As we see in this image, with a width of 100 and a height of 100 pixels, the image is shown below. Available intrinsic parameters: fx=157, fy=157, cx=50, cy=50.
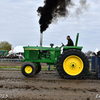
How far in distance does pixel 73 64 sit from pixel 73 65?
0.04 meters

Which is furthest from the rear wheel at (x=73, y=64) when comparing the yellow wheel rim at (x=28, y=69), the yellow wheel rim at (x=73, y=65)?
the yellow wheel rim at (x=28, y=69)

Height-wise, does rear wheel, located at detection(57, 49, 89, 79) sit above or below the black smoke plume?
below

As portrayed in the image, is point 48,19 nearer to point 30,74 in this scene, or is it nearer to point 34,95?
point 30,74

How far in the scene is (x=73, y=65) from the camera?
260 inches

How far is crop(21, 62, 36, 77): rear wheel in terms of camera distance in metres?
6.89

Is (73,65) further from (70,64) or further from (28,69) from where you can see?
→ (28,69)

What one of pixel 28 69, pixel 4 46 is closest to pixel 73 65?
pixel 28 69

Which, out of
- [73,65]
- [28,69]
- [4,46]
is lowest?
[28,69]

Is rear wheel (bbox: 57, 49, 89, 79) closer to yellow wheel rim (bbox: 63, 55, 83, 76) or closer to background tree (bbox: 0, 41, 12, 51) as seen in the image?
yellow wheel rim (bbox: 63, 55, 83, 76)

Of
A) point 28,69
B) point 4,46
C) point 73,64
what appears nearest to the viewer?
point 73,64

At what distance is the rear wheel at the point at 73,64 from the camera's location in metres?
6.48

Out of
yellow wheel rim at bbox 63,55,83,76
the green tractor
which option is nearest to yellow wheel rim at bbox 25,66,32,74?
the green tractor

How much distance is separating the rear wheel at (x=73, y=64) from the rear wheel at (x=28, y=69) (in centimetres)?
116

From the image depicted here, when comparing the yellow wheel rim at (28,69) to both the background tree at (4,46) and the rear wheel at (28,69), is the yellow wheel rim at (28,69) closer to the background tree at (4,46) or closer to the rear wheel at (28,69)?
the rear wheel at (28,69)
